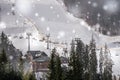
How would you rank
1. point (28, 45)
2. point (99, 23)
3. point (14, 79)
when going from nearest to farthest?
point (14, 79), point (28, 45), point (99, 23)

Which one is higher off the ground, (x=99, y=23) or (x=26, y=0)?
(x=26, y=0)

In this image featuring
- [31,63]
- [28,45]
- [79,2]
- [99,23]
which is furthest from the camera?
[79,2]

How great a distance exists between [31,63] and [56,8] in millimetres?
58526

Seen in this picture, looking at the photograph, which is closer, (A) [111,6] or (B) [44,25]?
(B) [44,25]

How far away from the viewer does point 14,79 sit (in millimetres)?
61219

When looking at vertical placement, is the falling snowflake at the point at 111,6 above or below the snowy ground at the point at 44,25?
above

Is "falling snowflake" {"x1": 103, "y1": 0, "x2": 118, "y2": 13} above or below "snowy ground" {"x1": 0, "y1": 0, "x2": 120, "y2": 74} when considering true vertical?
above

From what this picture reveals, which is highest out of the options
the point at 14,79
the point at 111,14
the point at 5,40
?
the point at 111,14

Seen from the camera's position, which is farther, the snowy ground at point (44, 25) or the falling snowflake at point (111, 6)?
the falling snowflake at point (111, 6)

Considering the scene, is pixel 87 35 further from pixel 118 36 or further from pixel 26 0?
pixel 26 0

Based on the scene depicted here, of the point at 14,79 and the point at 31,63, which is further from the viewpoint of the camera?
the point at 31,63

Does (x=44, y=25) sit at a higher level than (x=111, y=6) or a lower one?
lower

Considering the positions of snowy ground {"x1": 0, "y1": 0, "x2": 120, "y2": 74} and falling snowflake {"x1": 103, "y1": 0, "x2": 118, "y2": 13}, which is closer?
snowy ground {"x1": 0, "y1": 0, "x2": 120, "y2": 74}

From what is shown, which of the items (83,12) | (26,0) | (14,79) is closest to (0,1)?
(26,0)
